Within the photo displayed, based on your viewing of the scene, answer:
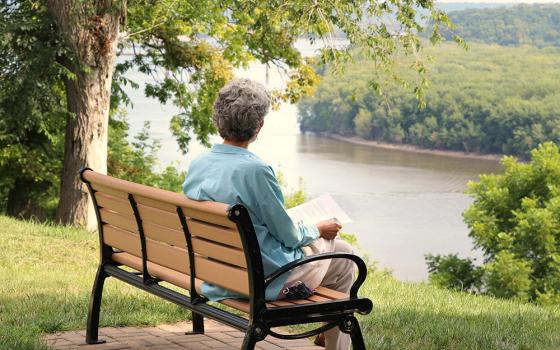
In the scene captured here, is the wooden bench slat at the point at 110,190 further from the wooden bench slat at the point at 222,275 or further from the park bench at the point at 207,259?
the wooden bench slat at the point at 222,275

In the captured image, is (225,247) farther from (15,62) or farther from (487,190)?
(487,190)

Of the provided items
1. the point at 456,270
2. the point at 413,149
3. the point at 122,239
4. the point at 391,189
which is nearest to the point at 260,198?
the point at 122,239

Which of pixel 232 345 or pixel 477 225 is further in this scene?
Answer: pixel 477 225

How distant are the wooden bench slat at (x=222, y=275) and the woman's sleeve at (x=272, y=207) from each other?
22 centimetres

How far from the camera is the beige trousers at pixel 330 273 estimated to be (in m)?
3.54

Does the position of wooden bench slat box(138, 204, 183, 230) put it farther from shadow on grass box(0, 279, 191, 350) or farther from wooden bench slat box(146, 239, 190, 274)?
shadow on grass box(0, 279, 191, 350)

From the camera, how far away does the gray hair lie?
11.3 feet

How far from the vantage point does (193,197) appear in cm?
360

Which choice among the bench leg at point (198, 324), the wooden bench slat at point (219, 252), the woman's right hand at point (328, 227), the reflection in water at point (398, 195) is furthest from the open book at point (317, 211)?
the reflection in water at point (398, 195)

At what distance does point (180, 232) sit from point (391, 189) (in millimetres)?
65270

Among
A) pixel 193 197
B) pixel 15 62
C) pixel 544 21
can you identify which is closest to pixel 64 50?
pixel 15 62

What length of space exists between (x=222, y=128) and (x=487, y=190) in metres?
21.6

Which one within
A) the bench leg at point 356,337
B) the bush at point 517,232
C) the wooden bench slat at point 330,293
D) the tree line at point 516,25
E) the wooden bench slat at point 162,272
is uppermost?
the tree line at point 516,25

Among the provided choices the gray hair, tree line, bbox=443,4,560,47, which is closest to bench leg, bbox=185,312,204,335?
the gray hair
